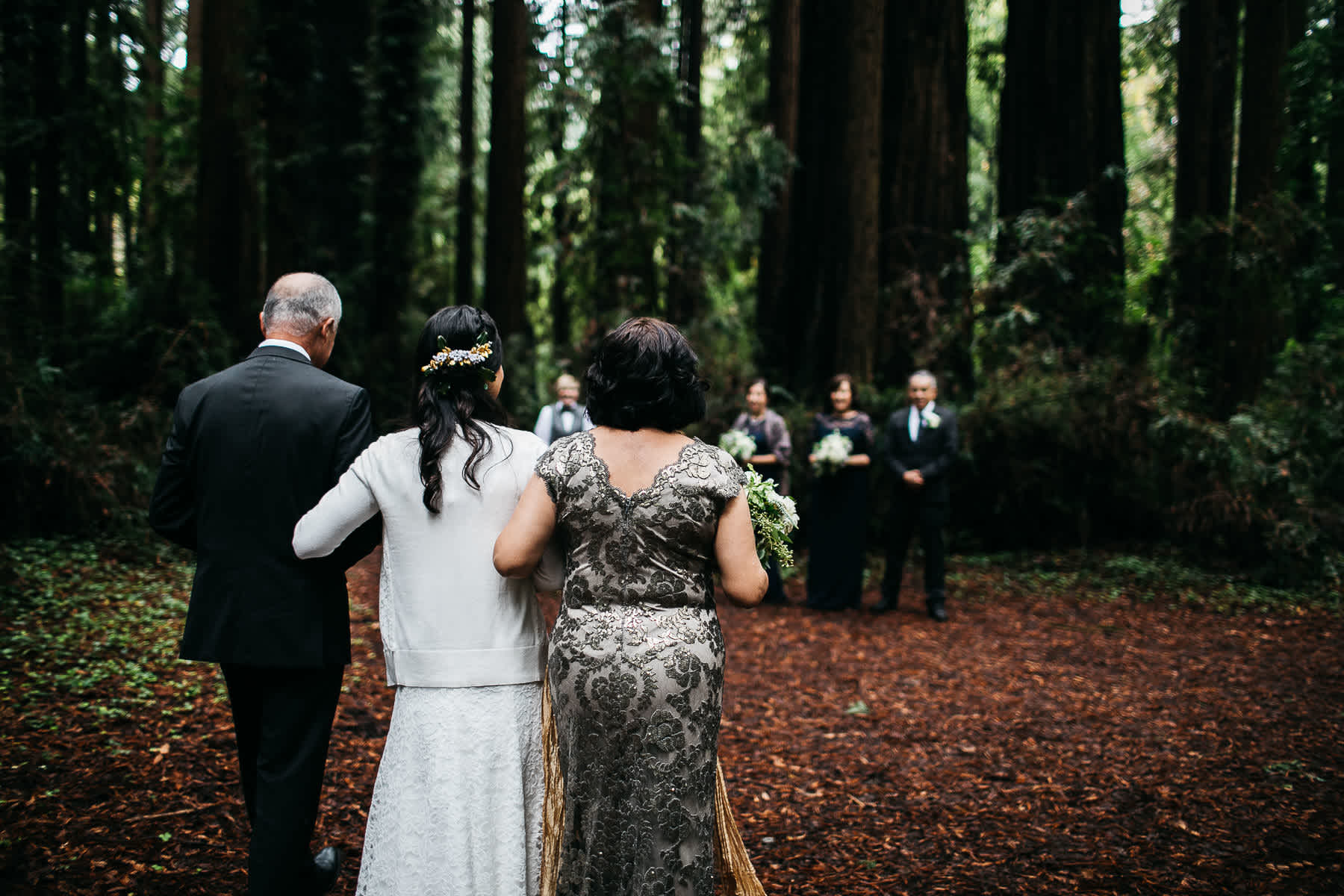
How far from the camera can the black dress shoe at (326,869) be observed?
3490 millimetres

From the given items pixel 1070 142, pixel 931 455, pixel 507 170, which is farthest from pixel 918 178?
pixel 507 170

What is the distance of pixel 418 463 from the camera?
2.74 m

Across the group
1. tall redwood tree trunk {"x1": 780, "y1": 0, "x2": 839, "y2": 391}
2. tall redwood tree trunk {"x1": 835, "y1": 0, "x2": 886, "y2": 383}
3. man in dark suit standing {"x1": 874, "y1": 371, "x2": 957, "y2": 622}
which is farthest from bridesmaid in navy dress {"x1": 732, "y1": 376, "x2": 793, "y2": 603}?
tall redwood tree trunk {"x1": 780, "y1": 0, "x2": 839, "y2": 391}

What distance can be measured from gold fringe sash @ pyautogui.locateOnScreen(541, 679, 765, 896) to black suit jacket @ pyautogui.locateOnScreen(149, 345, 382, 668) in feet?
2.48

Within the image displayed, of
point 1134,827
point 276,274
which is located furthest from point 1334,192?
point 276,274

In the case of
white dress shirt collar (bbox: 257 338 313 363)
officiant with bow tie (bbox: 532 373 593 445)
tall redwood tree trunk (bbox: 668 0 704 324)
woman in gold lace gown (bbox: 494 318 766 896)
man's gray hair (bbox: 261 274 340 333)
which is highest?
tall redwood tree trunk (bbox: 668 0 704 324)

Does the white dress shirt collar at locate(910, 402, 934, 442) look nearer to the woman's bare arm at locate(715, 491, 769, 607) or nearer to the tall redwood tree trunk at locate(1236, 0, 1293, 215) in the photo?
the woman's bare arm at locate(715, 491, 769, 607)

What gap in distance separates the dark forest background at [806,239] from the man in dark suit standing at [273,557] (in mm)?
7064

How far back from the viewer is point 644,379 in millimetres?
2707

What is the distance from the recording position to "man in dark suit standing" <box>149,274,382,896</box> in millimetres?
2971

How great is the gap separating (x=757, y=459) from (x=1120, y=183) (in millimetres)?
7748

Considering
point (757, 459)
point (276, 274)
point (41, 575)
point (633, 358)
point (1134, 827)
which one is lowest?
point (1134, 827)

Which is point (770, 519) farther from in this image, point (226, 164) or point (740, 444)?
point (226, 164)

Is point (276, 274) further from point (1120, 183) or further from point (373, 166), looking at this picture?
point (1120, 183)
